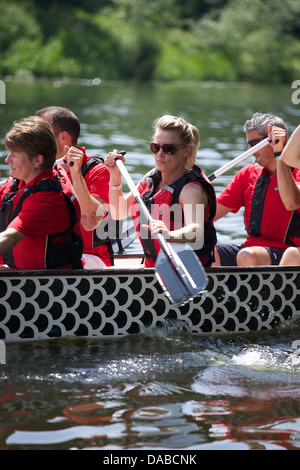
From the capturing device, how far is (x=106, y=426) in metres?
3.64

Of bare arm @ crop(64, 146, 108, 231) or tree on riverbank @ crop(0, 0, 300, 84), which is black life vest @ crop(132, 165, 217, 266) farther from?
tree on riverbank @ crop(0, 0, 300, 84)

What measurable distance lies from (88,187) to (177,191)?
693 mm

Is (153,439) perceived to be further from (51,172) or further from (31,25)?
(31,25)

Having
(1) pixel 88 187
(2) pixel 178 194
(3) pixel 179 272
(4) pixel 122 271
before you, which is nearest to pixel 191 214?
(2) pixel 178 194

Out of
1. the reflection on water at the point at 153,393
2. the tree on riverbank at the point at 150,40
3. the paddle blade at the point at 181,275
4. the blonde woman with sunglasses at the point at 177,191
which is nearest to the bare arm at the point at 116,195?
the blonde woman with sunglasses at the point at 177,191

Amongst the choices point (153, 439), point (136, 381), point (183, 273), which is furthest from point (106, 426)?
point (183, 273)

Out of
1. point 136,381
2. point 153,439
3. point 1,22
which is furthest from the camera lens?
point 1,22

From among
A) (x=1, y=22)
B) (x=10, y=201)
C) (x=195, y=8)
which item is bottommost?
(x=10, y=201)

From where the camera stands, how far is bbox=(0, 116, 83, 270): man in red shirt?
425cm

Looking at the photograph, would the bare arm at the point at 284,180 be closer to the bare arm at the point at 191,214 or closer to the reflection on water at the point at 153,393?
the bare arm at the point at 191,214

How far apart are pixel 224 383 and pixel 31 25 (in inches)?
1240

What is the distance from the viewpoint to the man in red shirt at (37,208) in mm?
4250

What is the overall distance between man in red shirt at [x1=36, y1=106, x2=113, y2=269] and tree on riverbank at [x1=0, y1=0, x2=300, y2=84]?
1009 inches

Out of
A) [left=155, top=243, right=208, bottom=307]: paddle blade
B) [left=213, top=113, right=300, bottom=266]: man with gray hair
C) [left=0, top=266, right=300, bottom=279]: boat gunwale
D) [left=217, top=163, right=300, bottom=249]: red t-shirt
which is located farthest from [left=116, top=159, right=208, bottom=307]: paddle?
[left=217, top=163, right=300, bottom=249]: red t-shirt
